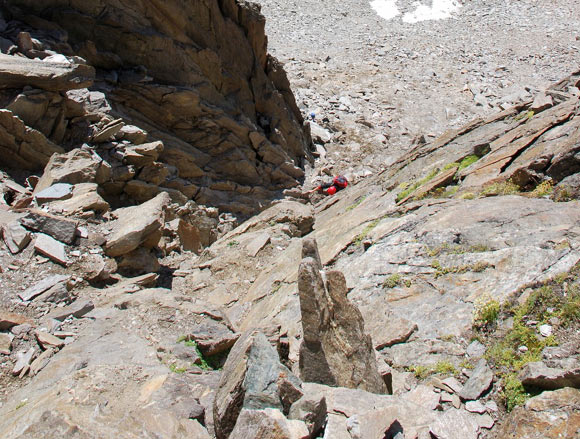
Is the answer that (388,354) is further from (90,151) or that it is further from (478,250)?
(90,151)

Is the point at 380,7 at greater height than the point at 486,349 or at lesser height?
greater

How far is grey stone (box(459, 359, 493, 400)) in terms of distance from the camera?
5047 millimetres

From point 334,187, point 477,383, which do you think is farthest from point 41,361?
point 334,187

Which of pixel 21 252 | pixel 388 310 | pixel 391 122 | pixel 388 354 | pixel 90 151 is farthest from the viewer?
pixel 391 122

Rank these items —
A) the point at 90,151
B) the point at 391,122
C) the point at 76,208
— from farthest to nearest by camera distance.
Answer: the point at 391,122 → the point at 90,151 → the point at 76,208

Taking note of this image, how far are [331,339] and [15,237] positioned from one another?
685 centimetres

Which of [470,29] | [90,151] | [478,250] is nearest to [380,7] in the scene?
[470,29]

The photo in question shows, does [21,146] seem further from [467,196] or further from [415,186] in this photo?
[467,196]

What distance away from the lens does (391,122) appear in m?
27.2

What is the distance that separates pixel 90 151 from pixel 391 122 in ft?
62.5

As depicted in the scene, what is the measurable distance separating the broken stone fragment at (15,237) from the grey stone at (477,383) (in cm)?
815

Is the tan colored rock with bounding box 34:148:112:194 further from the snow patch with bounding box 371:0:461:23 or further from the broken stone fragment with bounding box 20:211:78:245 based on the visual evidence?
the snow patch with bounding box 371:0:461:23

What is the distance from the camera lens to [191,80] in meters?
16.8

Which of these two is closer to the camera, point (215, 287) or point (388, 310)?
point (388, 310)
